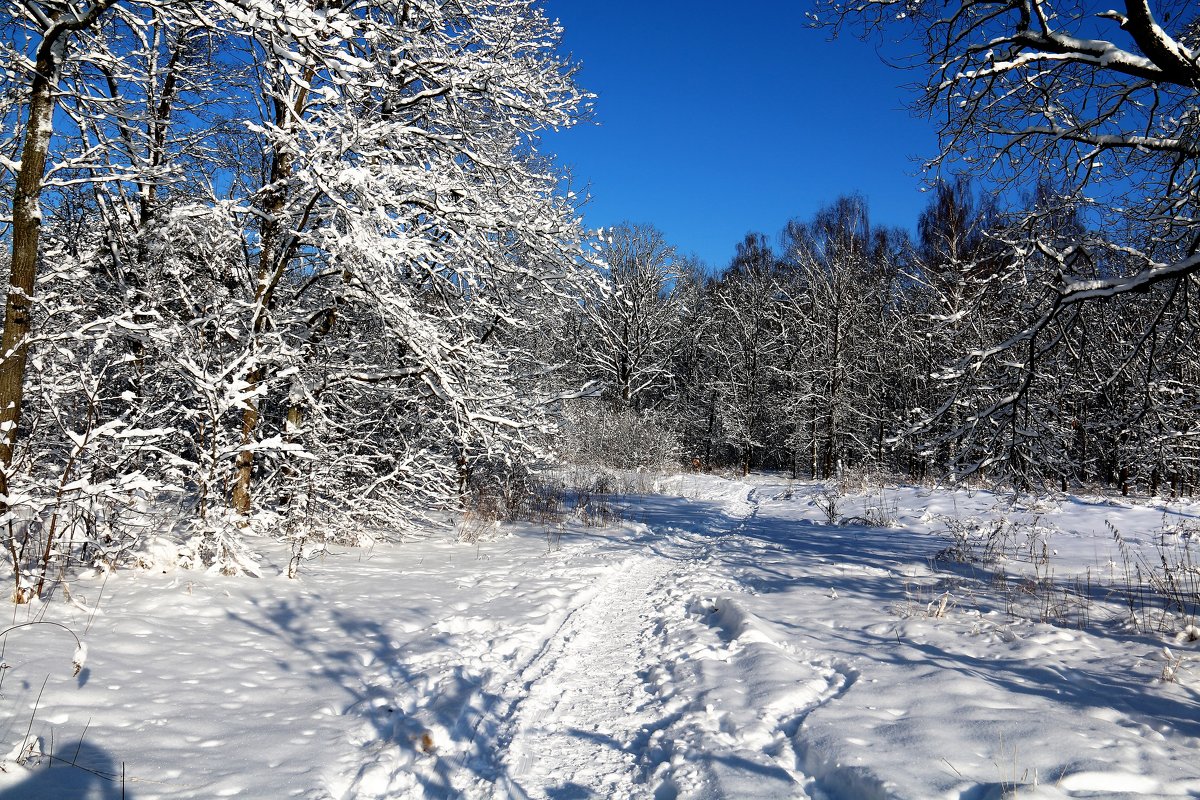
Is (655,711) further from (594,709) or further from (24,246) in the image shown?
(24,246)

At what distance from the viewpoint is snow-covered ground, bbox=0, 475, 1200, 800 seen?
8.96 feet

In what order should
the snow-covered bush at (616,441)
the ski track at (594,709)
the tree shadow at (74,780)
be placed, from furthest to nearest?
1. the snow-covered bush at (616,441)
2. the ski track at (594,709)
3. the tree shadow at (74,780)

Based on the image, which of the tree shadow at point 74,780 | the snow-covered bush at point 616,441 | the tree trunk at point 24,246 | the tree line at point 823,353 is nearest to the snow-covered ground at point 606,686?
the tree shadow at point 74,780

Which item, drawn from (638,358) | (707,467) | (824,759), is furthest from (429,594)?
(707,467)

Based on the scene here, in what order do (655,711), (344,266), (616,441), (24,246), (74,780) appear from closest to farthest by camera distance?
(74,780) < (655,711) < (24,246) < (344,266) < (616,441)

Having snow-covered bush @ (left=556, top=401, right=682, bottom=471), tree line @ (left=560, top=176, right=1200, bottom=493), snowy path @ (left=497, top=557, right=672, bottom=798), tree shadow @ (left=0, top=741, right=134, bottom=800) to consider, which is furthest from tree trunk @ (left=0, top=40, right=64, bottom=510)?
snow-covered bush @ (left=556, top=401, right=682, bottom=471)

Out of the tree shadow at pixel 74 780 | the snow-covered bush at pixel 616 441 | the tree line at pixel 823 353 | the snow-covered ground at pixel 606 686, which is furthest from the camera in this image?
the snow-covered bush at pixel 616 441

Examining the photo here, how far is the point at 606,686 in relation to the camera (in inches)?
160

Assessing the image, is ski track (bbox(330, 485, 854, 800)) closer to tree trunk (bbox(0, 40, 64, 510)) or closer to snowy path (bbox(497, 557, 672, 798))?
snowy path (bbox(497, 557, 672, 798))

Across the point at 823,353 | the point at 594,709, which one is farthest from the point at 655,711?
the point at 823,353

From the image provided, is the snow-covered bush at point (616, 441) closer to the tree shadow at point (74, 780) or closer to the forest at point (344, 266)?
the forest at point (344, 266)

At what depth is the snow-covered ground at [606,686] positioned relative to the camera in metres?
2.73

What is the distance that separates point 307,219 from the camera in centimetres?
687

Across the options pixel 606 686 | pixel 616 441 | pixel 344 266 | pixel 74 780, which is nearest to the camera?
pixel 74 780
